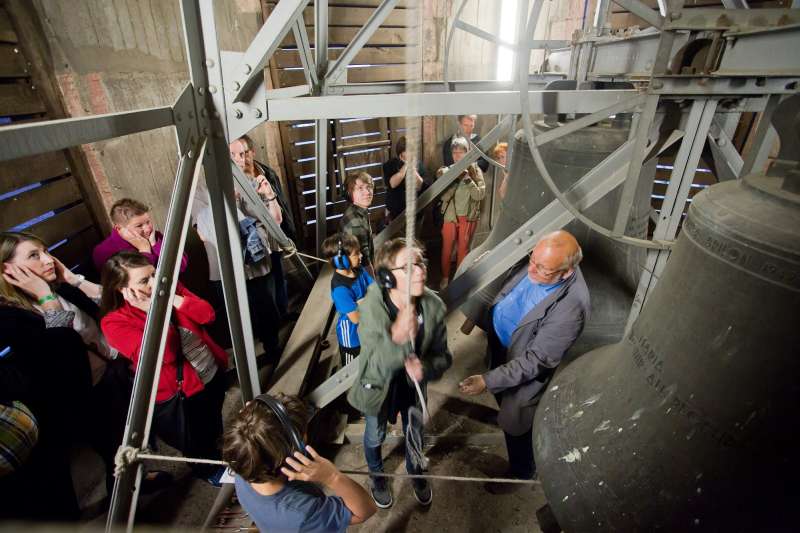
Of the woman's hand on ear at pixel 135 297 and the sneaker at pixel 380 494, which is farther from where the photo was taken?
the sneaker at pixel 380 494

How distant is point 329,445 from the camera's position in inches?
103

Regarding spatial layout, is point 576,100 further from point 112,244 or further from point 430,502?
point 112,244

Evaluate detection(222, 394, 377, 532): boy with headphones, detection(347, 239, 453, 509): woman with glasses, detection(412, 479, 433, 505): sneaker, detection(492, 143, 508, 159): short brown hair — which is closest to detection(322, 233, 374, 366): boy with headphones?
detection(347, 239, 453, 509): woman with glasses

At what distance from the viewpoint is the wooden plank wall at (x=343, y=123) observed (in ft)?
14.9

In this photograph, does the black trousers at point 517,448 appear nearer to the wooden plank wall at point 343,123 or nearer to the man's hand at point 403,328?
the man's hand at point 403,328

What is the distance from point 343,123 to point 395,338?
13.9 feet

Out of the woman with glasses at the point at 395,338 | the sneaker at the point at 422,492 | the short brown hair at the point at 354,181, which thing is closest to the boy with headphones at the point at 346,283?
the woman with glasses at the point at 395,338

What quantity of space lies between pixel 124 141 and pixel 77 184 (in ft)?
1.51

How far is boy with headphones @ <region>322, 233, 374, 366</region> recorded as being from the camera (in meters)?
2.31

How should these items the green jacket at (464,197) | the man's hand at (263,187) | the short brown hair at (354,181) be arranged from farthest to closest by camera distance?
1. the green jacket at (464,197)
2. the man's hand at (263,187)
3. the short brown hair at (354,181)

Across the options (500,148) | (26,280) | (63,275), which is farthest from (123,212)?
(500,148)

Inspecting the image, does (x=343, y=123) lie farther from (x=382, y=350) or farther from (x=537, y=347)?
(x=537, y=347)

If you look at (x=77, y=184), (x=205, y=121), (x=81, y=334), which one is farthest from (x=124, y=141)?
(x=205, y=121)

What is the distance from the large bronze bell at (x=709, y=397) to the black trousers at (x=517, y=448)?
1.17 m
